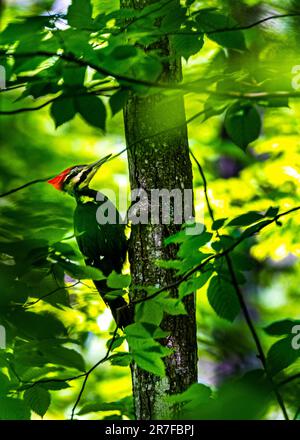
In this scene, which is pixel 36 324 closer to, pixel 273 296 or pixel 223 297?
pixel 223 297

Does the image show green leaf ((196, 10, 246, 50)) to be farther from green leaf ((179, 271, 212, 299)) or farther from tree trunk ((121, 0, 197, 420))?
green leaf ((179, 271, 212, 299))

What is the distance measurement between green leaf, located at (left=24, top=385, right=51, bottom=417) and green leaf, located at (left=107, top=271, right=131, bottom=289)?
1.23 ft

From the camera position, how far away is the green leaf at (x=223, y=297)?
141 cm

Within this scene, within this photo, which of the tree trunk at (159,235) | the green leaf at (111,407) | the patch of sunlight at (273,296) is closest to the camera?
the green leaf at (111,407)

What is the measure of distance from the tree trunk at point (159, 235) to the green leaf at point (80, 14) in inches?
18.5

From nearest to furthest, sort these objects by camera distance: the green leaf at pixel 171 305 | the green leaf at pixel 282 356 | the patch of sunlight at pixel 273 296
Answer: the green leaf at pixel 282 356 → the green leaf at pixel 171 305 → the patch of sunlight at pixel 273 296

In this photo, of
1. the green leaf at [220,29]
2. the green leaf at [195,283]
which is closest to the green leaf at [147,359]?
the green leaf at [195,283]

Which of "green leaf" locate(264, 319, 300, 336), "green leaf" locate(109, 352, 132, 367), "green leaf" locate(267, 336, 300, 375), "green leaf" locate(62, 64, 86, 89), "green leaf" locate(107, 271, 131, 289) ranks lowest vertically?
"green leaf" locate(109, 352, 132, 367)

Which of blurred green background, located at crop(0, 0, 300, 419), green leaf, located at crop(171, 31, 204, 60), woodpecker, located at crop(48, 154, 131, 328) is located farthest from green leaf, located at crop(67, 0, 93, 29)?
woodpecker, located at crop(48, 154, 131, 328)

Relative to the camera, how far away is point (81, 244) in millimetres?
2227

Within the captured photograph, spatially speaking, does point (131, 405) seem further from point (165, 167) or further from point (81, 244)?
point (165, 167)

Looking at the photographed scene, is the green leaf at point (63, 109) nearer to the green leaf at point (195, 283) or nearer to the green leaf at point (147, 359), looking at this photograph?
the green leaf at point (195, 283)

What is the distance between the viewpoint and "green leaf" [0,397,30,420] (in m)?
1.49

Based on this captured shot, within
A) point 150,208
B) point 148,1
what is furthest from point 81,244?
point 148,1
